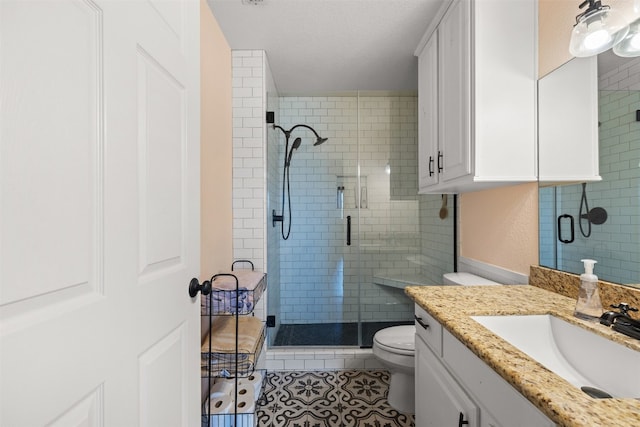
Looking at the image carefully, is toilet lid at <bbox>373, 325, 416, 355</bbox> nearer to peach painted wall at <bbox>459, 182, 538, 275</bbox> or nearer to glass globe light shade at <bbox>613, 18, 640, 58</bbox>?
peach painted wall at <bbox>459, 182, 538, 275</bbox>

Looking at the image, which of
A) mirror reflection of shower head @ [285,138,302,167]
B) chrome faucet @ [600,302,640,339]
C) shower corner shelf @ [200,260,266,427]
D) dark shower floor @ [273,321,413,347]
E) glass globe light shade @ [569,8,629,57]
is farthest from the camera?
mirror reflection of shower head @ [285,138,302,167]

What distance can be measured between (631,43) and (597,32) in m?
0.12

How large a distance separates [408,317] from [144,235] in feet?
8.83

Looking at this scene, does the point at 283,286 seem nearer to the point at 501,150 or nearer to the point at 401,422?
the point at 401,422

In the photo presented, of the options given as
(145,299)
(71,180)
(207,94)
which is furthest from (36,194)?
(207,94)

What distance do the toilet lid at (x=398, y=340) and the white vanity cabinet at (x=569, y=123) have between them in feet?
3.78

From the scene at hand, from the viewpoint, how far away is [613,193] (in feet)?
3.55

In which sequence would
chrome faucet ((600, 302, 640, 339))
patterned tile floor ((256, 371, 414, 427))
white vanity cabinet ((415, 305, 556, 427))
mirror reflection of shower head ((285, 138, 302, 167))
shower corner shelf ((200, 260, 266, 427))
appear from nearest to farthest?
white vanity cabinet ((415, 305, 556, 427)), chrome faucet ((600, 302, 640, 339)), shower corner shelf ((200, 260, 266, 427)), patterned tile floor ((256, 371, 414, 427)), mirror reflection of shower head ((285, 138, 302, 167))

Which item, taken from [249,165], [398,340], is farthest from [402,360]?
[249,165]

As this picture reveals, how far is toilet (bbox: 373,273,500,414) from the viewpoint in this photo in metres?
1.80

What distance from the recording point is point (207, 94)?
1.73 m

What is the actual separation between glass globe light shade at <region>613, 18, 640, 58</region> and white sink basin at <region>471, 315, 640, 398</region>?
933 mm

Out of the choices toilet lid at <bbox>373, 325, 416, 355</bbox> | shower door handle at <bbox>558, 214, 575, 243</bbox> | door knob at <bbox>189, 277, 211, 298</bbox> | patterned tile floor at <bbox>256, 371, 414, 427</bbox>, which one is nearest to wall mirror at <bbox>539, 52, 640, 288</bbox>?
shower door handle at <bbox>558, 214, 575, 243</bbox>

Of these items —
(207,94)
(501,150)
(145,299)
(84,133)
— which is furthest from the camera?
(207,94)
